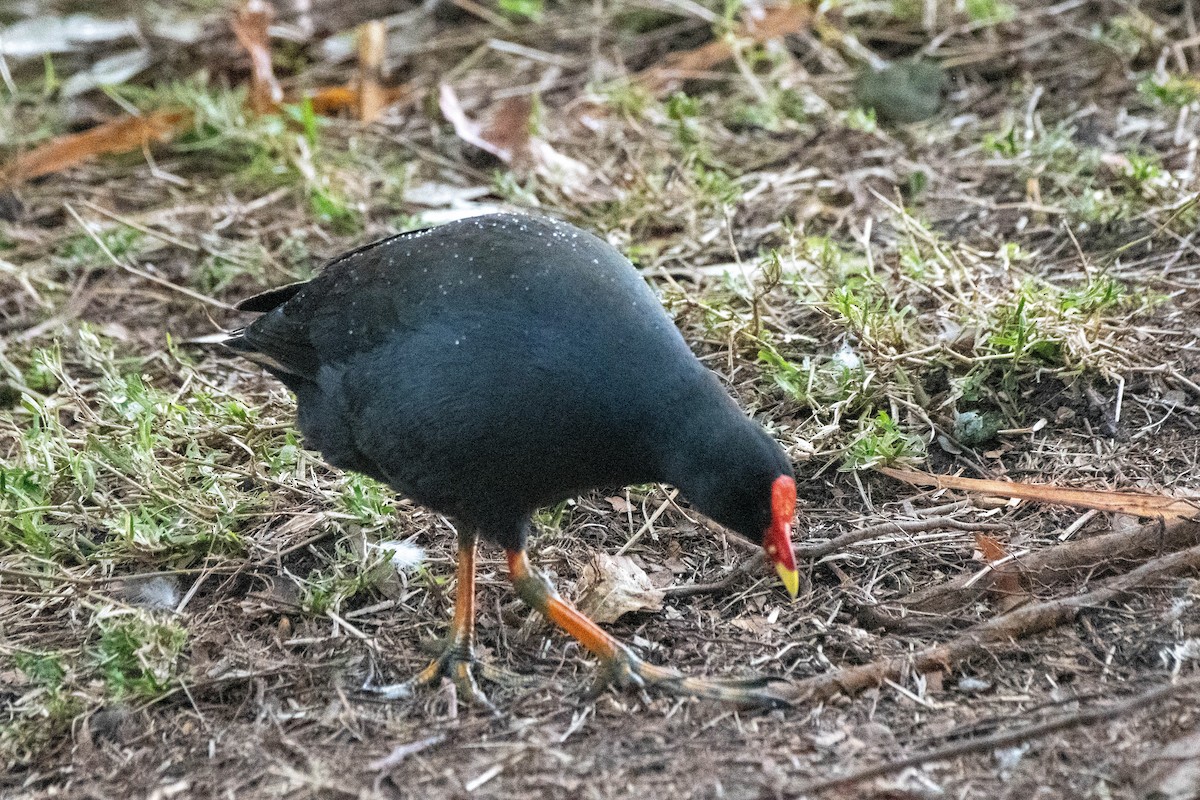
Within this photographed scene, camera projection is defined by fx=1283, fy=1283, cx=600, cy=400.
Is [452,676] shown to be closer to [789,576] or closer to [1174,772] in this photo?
[789,576]

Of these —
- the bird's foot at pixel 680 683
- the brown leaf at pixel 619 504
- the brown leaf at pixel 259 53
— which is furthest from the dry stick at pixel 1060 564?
the brown leaf at pixel 259 53

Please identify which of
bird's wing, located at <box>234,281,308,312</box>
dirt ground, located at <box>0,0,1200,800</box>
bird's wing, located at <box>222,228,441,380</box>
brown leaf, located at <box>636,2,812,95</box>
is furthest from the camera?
brown leaf, located at <box>636,2,812,95</box>

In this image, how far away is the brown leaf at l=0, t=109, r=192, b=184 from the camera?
267 inches

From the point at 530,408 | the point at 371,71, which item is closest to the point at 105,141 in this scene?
the point at 371,71

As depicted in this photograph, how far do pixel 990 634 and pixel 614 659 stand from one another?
3.29 feet

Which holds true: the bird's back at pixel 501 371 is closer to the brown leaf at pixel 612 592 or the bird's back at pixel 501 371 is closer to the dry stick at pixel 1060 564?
the brown leaf at pixel 612 592

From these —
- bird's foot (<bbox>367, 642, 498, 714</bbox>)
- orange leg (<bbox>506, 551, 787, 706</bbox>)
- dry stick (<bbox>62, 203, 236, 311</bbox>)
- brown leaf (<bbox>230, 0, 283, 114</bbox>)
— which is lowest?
dry stick (<bbox>62, 203, 236, 311</bbox>)

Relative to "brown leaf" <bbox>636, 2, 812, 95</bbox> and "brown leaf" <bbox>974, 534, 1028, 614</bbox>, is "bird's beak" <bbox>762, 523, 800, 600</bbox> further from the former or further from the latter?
"brown leaf" <bbox>636, 2, 812, 95</bbox>

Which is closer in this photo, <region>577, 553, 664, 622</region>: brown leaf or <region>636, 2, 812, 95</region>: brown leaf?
<region>577, 553, 664, 622</region>: brown leaf

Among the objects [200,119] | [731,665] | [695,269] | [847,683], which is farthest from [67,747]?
[200,119]

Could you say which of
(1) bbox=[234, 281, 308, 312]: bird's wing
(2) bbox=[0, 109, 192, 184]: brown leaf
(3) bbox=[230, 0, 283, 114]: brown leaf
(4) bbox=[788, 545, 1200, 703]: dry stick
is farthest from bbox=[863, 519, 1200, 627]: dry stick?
(2) bbox=[0, 109, 192, 184]: brown leaf

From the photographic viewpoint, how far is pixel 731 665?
354 cm

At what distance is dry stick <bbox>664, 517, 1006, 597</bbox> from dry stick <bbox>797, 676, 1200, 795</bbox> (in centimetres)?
103

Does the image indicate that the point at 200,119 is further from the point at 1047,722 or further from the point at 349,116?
the point at 1047,722
